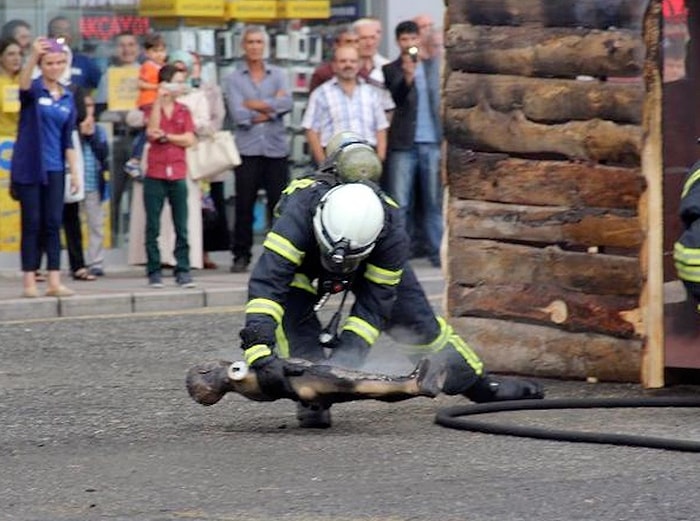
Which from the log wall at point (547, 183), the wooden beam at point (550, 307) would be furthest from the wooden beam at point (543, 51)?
the wooden beam at point (550, 307)

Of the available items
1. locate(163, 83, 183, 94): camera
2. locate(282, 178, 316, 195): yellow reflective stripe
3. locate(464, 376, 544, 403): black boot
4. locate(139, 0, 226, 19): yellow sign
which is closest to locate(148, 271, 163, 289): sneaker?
locate(163, 83, 183, 94): camera

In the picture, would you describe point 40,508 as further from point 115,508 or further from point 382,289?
point 382,289

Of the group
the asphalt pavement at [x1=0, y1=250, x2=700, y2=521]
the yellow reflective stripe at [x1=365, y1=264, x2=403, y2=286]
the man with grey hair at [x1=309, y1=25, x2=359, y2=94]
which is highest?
the man with grey hair at [x1=309, y1=25, x2=359, y2=94]

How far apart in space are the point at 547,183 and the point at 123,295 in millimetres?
4773

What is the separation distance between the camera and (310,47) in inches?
663

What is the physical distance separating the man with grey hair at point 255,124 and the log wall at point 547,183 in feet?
17.8

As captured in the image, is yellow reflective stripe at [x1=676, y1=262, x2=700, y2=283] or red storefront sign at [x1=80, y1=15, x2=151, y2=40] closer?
yellow reflective stripe at [x1=676, y1=262, x2=700, y2=283]

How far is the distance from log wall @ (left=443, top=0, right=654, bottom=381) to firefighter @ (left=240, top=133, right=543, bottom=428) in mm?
822

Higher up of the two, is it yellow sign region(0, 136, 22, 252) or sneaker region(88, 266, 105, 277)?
yellow sign region(0, 136, 22, 252)

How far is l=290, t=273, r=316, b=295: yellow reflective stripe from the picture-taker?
8.24 metres

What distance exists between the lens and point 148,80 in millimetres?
15133

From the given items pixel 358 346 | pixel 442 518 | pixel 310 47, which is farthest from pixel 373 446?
pixel 310 47

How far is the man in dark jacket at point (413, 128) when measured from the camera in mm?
15422

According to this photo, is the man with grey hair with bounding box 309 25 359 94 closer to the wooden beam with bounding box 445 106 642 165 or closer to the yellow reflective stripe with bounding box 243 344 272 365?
the wooden beam with bounding box 445 106 642 165
